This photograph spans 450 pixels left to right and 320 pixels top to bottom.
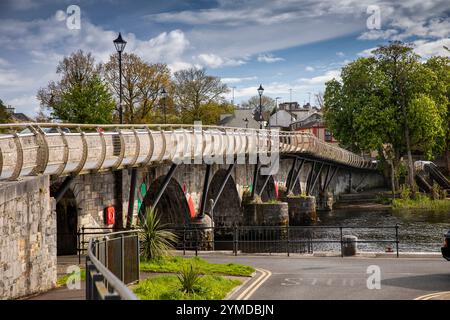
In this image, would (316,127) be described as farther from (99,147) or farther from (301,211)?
(99,147)

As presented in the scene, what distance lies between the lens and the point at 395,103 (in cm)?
6303

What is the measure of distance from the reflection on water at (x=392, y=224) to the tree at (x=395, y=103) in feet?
30.0

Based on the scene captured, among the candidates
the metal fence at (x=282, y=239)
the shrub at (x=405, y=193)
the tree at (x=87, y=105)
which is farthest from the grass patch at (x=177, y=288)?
the shrub at (x=405, y=193)

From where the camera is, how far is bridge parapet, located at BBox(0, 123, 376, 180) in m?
13.9

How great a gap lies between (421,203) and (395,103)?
1174 cm

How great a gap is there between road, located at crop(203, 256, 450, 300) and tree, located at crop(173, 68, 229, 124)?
215 ft

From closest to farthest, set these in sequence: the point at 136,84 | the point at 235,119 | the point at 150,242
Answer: the point at 150,242 → the point at 136,84 → the point at 235,119

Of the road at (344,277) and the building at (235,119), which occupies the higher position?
the building at (235,119)

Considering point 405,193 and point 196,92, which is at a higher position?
point 196,92

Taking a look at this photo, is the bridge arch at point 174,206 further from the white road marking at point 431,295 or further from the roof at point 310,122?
the roof at point 310,122

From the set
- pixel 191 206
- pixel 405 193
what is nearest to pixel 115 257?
pixel 191 206

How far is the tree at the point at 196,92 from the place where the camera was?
86.1 m

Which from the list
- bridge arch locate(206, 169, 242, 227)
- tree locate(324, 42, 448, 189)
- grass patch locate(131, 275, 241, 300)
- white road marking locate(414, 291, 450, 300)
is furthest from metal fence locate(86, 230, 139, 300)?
tree locate(324, 42, 448, 189)

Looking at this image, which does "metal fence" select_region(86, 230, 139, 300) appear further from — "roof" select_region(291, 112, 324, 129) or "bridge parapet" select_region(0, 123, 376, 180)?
"roof" select_region(291, 112, 324, 129)
